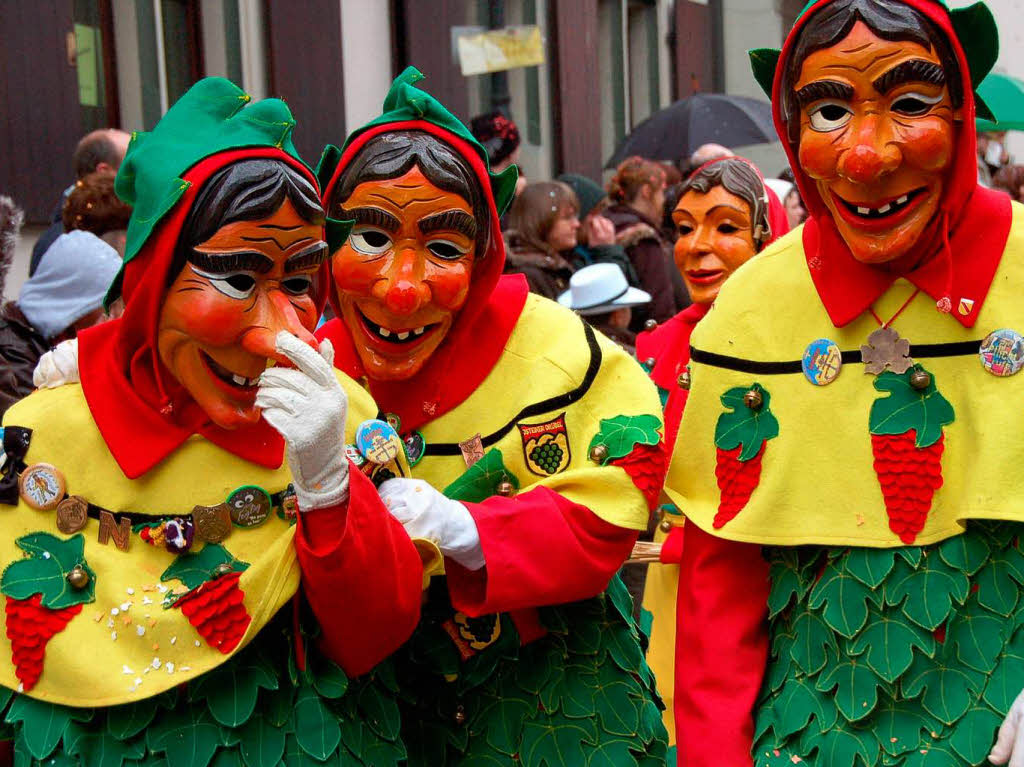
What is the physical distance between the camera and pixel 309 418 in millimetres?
2740

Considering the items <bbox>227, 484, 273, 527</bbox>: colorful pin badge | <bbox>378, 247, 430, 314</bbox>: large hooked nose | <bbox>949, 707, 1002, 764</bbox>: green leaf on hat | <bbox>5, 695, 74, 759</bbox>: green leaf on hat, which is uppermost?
<bbox>378, 247, 430, 314</bbox>: large hooked nose

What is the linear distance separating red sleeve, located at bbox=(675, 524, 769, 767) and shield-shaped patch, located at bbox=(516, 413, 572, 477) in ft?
1.14

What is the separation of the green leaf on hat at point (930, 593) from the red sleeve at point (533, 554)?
0.64 metres

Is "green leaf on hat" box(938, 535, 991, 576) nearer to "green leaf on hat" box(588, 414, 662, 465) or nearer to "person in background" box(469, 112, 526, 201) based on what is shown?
"green leaf on hat" box(588, 414, 662, 465)

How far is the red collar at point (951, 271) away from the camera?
3.12 metres

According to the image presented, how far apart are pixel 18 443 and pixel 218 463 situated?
1.25 ft

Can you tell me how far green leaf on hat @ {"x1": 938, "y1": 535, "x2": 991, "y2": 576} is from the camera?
3051 millimetres

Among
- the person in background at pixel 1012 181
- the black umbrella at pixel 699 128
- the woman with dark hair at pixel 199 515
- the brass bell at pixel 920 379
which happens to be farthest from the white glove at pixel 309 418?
the black umbrella at pixel 699 128

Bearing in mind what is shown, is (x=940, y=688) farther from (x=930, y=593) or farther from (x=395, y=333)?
(x=395, y=333)

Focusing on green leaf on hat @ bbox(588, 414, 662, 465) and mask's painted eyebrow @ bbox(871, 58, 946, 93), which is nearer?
mask's painted eyebrow @ bbox(871, 58, 946, 93)

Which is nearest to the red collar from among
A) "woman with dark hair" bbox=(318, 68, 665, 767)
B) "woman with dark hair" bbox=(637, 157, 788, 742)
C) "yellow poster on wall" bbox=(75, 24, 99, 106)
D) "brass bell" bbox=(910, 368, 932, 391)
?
"brass bell" bbox=(910, 368, 932, 391)

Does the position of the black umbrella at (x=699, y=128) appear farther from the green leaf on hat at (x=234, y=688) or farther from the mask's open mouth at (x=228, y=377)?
the green leaf on hat at (x=234, y=688)

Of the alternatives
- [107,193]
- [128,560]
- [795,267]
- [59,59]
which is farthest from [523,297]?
[59,59]

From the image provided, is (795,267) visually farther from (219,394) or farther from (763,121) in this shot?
(763,121)
